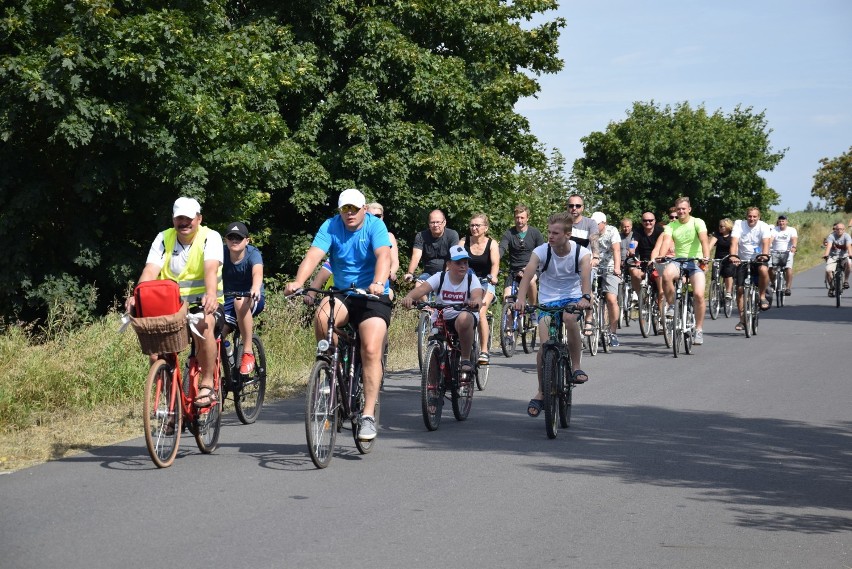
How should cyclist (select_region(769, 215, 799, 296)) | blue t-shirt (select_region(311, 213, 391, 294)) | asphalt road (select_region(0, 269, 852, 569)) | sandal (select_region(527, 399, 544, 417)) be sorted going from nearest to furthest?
1. asphalt road (select_region(0, 269, 852, 569))
2. blue t-shirt (select_region(311, 213, 391, 294))
3. sandal (select_region(527, 399, 544, 417))
4. cyclist (select_region(769, 215, 799, 296))

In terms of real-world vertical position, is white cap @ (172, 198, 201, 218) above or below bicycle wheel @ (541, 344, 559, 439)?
above

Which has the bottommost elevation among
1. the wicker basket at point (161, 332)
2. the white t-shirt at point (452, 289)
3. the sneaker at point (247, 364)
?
the sneaker at point (247, 364)

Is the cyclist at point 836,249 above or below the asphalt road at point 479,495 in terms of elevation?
above

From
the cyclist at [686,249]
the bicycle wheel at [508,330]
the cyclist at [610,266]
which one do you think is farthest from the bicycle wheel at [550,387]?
the cyclist at [610,266]

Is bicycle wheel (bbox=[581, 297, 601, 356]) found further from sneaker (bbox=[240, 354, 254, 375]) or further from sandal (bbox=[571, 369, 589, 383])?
sneaker (bbox=[240, 354, 254, 375])

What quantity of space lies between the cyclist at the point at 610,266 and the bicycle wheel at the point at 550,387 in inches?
298

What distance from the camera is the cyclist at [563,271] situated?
1032 centimetres

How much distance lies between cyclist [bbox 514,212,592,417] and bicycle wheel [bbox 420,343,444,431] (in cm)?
86

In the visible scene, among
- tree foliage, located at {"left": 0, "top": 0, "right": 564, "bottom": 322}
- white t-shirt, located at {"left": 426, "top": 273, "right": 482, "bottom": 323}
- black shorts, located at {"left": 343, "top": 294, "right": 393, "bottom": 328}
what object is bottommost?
black shorts, located at {"left": 343, "top": 294, "right": 393, "bottom": 328}

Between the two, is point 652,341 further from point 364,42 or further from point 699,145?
point 699,145

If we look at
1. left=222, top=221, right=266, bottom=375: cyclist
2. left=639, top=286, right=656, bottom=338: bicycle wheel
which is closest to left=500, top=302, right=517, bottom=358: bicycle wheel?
left=639, top=286, right=656, bottom=338: bicycle wheel

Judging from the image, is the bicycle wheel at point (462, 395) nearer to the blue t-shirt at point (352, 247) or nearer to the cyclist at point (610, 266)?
the blue t-shirt at point (352, 247)

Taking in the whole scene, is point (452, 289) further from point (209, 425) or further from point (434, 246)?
point (209, 425)

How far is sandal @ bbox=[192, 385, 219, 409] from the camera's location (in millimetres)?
8586
